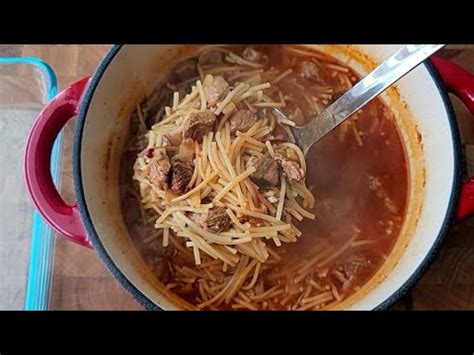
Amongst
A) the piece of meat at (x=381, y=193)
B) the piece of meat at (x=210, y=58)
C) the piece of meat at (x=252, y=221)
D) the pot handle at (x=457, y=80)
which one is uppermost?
the piece of meat at (x=210, y=58)

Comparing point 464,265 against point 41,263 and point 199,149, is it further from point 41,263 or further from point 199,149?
point 41,263

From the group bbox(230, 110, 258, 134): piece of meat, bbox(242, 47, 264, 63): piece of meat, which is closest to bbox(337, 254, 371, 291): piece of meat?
bbox(230, 110, 258, 134): piece of meat

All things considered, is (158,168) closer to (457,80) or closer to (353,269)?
(353,269)

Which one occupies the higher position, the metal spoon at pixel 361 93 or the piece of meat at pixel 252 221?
the metal spoon at pixel 361 93

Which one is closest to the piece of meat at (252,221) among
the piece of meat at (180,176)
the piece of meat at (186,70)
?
the piece of meat at (180,176)

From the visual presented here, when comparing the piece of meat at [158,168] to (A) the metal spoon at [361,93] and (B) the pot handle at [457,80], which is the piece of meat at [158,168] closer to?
(A) the metal spoon at [361,93]

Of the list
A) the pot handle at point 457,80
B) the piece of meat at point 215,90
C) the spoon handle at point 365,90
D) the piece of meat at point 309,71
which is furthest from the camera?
the piece of meat at point 309,71

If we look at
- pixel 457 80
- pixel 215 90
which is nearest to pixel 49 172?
pixel 215 90
